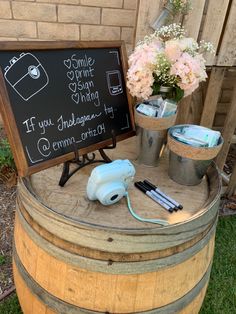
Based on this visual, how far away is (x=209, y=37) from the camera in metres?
2.17

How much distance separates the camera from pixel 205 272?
1.43 metres

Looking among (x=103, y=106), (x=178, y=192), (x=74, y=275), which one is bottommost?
(x=74, y=275)

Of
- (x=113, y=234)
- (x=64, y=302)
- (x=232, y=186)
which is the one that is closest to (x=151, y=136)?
(x=113, y=234)

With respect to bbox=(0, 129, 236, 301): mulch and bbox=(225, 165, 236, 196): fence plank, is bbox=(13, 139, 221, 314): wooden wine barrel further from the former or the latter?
bbox=(225, 165, 236, 196): fence plank

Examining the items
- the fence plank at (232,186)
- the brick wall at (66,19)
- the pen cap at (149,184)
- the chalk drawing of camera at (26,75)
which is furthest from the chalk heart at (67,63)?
the fence plank at (232,186)

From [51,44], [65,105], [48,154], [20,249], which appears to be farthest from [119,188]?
[51,44]

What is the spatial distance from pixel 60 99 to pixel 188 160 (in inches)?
23.7

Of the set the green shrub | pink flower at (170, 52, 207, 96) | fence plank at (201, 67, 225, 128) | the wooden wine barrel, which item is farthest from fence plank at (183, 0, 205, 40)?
the green shrub

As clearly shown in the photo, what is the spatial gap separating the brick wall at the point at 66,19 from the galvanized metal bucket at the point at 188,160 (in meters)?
1.53

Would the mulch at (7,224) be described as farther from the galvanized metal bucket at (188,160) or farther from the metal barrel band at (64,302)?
the galvanized metal bucket at (188,160)

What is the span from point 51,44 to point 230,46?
4.74 feet

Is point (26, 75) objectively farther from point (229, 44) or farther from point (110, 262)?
point (229, 44)

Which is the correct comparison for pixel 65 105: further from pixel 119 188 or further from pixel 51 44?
pixel 119 188

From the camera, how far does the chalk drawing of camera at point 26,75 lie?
1188mm
